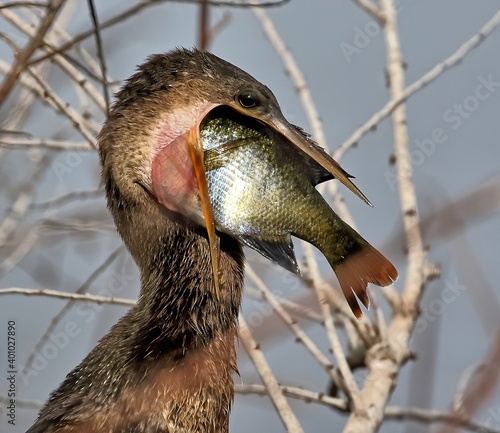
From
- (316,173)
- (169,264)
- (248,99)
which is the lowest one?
(169,264)

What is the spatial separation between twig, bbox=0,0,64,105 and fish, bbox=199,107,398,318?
78cm

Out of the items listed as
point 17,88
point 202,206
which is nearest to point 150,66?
point 202,206

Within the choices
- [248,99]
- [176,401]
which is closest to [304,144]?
[248,99]

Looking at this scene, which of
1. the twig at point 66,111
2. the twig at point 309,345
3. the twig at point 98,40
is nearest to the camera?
the twig at point 98,40

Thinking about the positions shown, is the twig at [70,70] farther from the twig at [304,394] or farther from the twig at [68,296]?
the twig at [304,394]

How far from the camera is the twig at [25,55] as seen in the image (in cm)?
186

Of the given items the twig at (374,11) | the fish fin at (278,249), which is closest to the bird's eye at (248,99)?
the fish fin at (278,249)

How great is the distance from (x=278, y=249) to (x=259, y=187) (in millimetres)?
190

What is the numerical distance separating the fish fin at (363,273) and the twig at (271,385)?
2.31 feet

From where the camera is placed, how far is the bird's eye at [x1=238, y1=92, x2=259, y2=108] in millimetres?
2910

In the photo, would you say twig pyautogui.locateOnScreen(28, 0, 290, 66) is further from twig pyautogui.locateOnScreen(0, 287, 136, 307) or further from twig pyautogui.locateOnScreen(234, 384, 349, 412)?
twig pyautogui.locateOnScreen(234, 384, 349, 412)

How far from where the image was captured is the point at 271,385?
11.0ft

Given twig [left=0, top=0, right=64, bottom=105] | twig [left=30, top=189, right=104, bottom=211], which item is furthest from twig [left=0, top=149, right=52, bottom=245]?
twig [left=0, top=0, right=64, bottom=105]

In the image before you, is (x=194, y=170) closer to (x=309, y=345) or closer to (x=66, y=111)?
(x=66, y=111)
